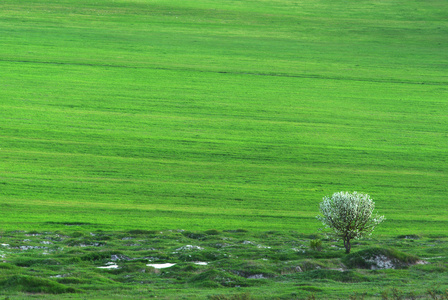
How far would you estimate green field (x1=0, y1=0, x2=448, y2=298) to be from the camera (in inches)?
1458

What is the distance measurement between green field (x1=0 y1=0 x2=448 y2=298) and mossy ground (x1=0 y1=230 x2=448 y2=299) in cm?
244

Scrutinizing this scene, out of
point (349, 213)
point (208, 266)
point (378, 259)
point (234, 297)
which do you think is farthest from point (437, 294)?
point (208, 266)

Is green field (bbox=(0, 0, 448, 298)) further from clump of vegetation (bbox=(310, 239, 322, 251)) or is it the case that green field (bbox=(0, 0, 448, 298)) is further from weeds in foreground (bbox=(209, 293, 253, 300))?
Result: weeds in foreground (bbox=(209, 293, 253, 300))

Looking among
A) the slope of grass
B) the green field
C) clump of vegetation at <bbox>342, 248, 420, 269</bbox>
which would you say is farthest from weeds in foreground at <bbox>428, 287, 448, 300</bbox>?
the slope of grass

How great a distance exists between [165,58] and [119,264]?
4743cm

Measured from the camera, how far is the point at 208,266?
83.4ft

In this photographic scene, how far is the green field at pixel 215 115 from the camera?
3703cm

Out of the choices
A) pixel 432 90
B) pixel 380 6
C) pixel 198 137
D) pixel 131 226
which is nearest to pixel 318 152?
pixel 198 137

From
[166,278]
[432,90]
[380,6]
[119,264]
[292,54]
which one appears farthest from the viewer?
[380,6]

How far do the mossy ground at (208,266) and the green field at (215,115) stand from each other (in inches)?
96.1

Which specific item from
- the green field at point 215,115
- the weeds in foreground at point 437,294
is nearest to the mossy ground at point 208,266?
the weeds in foreground at point 437,294

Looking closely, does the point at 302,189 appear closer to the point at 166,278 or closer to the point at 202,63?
the point at 166,278

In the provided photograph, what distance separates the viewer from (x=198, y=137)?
4934 cm

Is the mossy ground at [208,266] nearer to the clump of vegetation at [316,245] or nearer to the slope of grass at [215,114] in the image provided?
the clump of vegetation at [316,245]
